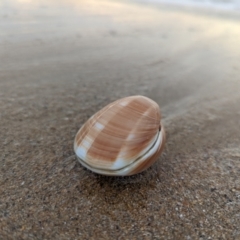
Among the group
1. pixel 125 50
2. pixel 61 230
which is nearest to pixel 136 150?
pixel 61 230

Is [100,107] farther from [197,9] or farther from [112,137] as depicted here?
[197,9]

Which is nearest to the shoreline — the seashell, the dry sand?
the dry sand

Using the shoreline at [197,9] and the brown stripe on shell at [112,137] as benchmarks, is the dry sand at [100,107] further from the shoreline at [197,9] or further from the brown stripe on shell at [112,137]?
the shoreline at [197,9]

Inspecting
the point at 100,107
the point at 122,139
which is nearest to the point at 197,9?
the point at 100,107

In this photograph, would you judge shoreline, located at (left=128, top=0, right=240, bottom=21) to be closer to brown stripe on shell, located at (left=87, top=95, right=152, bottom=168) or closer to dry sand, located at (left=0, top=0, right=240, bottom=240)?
dry sand, located at (left=0, top=0, right=240, bottom=240)

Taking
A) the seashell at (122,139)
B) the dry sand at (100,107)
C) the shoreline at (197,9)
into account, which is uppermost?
the seashell at (122,139)

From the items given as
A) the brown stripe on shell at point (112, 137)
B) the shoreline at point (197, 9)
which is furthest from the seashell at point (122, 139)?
the shoreline at point (197, 9)
